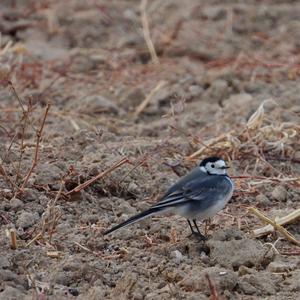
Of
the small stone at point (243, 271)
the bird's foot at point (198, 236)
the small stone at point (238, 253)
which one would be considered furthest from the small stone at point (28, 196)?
the small stone at point (243, 271)

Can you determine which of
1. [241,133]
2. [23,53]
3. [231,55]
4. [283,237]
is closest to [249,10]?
[231,55]

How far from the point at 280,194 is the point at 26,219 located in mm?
1775

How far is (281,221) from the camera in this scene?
6066 mm

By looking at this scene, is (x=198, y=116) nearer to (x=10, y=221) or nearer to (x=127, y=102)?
(x=127, y=102)

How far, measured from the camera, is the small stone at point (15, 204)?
19.8 feet

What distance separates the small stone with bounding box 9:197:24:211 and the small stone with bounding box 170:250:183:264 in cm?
101

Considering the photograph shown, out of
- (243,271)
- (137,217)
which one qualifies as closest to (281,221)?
(243,271)

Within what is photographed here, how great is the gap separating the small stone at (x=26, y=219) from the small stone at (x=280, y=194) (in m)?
1.66

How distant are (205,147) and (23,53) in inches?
128

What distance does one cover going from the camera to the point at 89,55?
10.1 meters

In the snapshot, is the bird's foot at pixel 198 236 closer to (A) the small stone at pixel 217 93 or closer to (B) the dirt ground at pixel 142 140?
(B) the dirt ground at pixel 142 140

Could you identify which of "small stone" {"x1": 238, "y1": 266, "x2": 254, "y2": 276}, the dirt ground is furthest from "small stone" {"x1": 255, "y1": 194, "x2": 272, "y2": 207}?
"small stone" {"x1": 238, "y1": 266, "x2": 254, "y2": 276}

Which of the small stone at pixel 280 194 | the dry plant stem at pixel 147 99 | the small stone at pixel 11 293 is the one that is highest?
the small stone at pixel 11 293

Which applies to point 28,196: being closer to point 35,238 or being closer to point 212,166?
point 35,238
